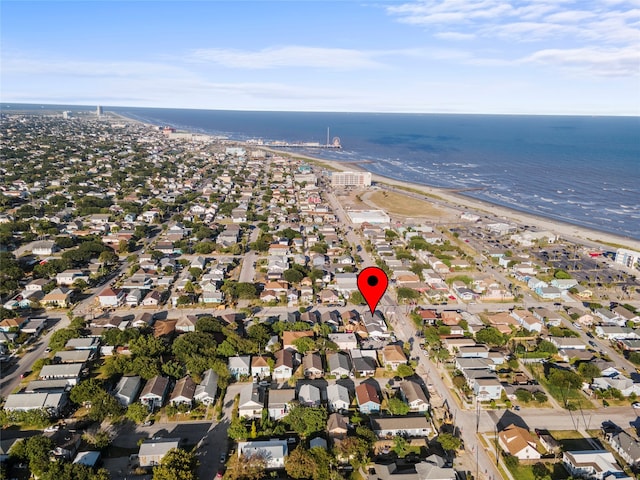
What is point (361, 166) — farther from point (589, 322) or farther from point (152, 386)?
point (152, 386)

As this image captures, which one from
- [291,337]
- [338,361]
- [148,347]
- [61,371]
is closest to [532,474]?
[338,361]

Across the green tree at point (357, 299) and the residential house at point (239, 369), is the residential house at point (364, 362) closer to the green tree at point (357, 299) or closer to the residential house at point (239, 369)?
the residential house at point (239, 369)

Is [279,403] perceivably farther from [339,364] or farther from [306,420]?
[339,364]

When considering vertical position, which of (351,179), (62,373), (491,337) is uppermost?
(351,179)

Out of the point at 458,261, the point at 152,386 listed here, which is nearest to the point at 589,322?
the point at 458,261

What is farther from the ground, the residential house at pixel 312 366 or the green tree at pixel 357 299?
the green tree at pixel 357 299

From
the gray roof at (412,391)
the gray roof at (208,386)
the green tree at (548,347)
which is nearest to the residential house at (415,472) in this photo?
the gray roof at (412,391)
